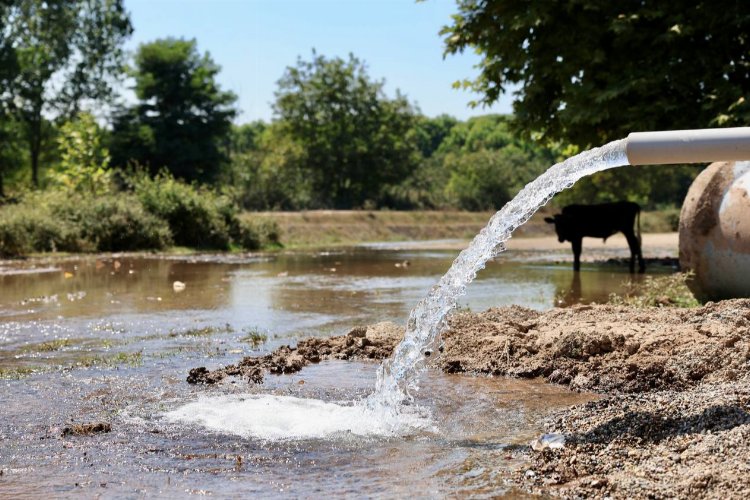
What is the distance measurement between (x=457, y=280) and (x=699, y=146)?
278 centimetres

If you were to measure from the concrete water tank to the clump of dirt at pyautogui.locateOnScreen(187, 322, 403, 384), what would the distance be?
4369 millimetres

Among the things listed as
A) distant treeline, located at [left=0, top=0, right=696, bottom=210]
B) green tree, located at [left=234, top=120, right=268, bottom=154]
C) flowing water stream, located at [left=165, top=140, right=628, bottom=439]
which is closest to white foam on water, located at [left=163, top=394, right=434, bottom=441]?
flowing water stream, located at [left=165, top=140, right=628, bottom=439]

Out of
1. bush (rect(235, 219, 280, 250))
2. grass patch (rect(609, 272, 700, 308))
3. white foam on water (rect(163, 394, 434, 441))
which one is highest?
bush (rect(235, 219, 280, 250))

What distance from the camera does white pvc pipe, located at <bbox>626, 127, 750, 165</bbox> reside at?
514cm

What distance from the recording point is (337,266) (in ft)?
79.6

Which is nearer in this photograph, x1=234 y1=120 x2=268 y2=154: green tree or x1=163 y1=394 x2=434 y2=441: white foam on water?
x1=163 y1=394 x2=434 y2=441: white foam on water

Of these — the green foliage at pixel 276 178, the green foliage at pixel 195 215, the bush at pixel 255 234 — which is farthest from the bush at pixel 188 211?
the green foliage at pixel 276 178

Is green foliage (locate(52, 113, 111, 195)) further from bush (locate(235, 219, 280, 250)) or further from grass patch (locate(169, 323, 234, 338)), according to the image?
grass patch (locate(169, 323, 234, 338))

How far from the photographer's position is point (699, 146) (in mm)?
5188

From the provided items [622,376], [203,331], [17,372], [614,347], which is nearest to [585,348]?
[614,347]

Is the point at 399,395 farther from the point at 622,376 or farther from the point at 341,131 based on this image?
the point at 341,131

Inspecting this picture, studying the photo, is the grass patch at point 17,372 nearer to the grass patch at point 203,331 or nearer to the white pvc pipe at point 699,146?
the grass patch at point 203,331

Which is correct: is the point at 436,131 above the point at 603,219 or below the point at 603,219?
above

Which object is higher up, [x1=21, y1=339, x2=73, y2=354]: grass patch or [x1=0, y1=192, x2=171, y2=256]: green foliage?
A: [x1=0, y1=192, x2=171, y2=256]: green foliage
